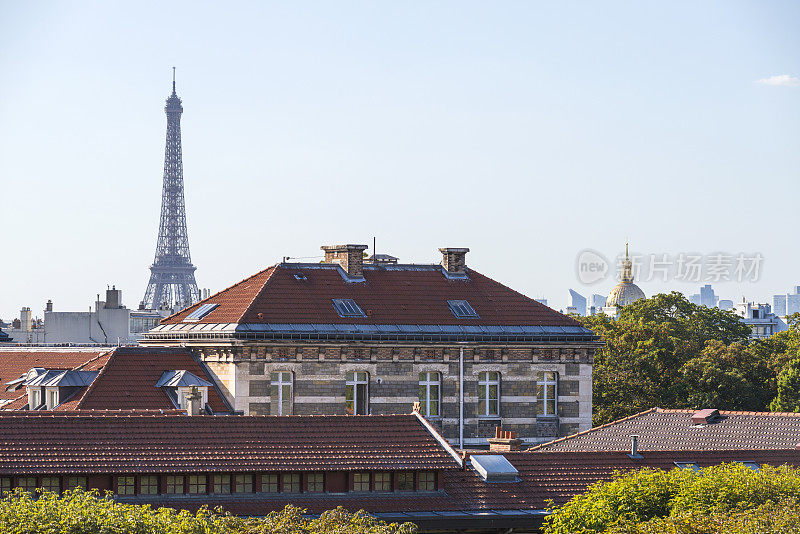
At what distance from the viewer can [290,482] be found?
134 feet

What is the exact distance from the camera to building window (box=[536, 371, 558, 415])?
65000mm

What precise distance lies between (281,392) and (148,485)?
21111mm

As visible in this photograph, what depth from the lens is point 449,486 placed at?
4212 cm

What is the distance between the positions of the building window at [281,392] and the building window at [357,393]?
2.35 metres

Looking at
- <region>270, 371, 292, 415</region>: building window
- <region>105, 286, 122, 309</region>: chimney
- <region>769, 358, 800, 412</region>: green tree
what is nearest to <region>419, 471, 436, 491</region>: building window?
<region>270, 371, 292, 415</region>: building window

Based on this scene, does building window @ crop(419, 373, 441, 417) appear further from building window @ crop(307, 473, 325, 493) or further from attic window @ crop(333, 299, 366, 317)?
building window @ crop(307, 473, 325, 493)

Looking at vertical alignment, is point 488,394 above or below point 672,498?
above

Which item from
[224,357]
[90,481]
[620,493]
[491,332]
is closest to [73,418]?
[90,481]

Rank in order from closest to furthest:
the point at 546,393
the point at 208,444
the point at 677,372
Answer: the point at 208,444
the point at 546,393
the point at 677,372

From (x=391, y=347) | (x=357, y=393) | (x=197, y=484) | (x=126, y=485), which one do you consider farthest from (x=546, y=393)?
(x=126, y=485)

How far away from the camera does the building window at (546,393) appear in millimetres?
65000

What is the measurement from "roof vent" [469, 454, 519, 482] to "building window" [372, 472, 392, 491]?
8.37ft

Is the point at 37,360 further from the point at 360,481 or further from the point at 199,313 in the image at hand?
the point at 360,481

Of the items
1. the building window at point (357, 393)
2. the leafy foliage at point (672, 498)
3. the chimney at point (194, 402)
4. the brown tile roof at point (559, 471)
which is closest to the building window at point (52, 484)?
the brown tile roof at point (559, 471)
